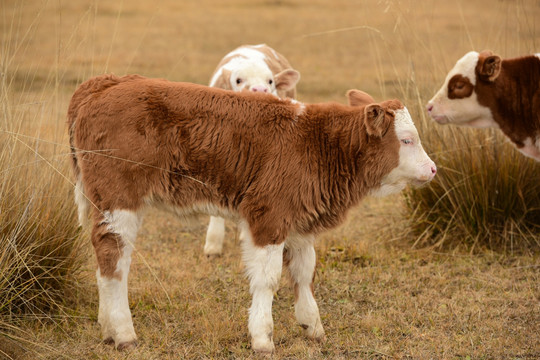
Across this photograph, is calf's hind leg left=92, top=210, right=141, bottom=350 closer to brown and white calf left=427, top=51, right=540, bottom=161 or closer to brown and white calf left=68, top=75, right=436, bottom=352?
brown and white calf left=68, top=75, right=436, bottom=352

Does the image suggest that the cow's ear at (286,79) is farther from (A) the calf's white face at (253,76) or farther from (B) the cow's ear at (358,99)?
(B) the cow's ear at (358,99)

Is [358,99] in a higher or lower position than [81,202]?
higher

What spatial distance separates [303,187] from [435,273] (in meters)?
2.28

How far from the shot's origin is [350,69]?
15.1 m

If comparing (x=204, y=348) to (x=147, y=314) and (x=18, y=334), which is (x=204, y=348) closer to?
(x=147, y=314)

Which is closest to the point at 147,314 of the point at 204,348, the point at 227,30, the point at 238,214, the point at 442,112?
the point at 204,348

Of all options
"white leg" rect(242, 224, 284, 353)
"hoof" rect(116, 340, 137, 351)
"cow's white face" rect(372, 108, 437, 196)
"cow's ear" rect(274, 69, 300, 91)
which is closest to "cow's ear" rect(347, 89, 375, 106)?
"cow's white face" rect(372, 108, 437, 196)

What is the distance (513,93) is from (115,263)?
13.6 ft

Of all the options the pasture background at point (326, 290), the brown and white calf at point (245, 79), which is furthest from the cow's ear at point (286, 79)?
the pasture background at point (326, 290)

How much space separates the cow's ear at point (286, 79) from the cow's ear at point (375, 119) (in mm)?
2963

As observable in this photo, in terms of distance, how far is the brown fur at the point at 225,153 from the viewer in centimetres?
484

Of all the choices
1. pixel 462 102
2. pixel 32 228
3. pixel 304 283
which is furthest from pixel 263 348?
pixel 462 102

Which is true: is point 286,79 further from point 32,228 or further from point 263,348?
point 263,348

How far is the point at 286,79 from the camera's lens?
7.78 metres
